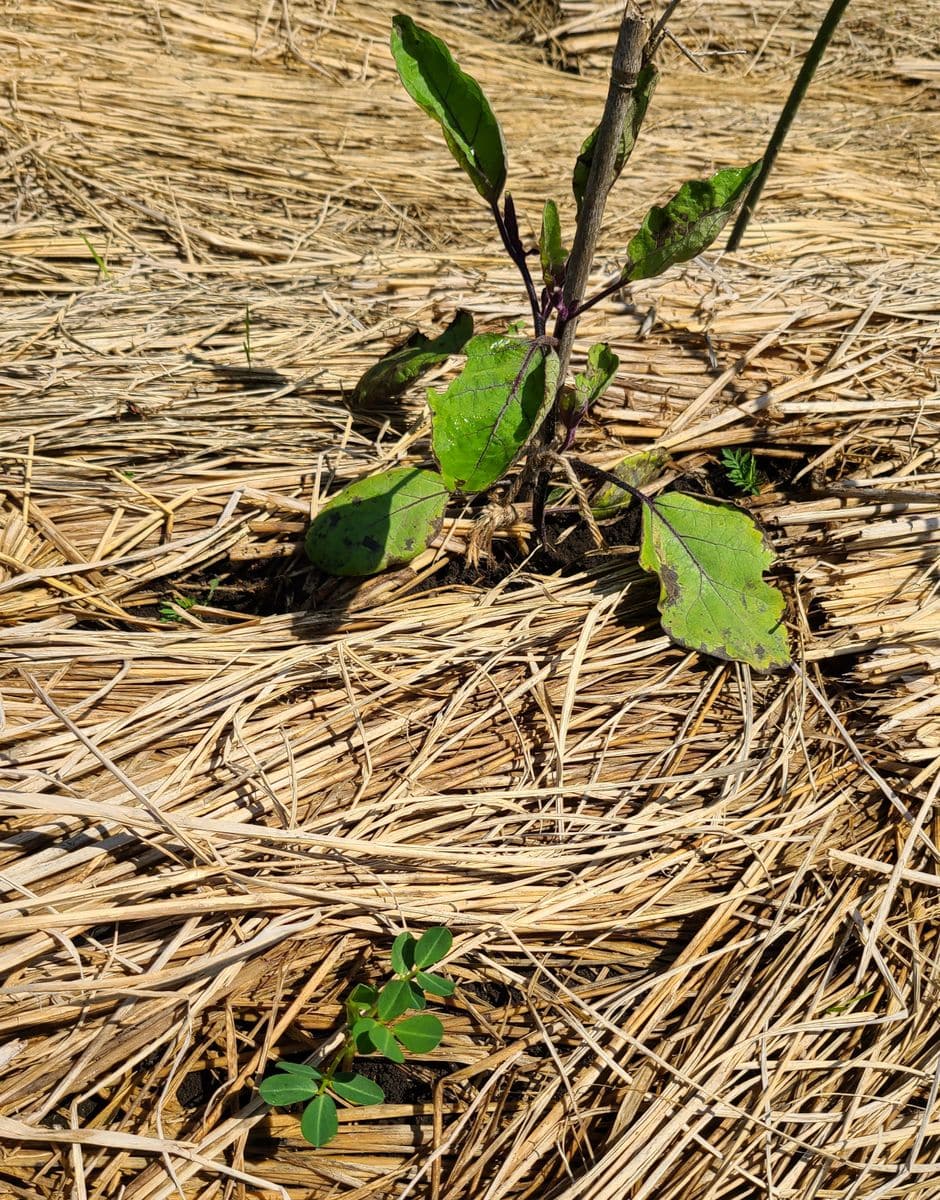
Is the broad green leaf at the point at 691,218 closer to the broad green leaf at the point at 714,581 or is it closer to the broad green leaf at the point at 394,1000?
the broad green leaf at the point at 714,581

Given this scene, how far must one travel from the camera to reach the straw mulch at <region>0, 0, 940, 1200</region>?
3.69 ft

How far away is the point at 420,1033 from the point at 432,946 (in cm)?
10

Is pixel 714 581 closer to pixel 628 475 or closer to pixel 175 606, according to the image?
pixel 628 475

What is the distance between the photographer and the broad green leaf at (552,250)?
141 centimetres

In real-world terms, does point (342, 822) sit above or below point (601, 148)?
below

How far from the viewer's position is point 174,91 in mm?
2744

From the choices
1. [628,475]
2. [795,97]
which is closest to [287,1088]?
[628,475]

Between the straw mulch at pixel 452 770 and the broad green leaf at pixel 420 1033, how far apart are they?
116 millimetres

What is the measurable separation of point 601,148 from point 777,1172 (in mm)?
1417

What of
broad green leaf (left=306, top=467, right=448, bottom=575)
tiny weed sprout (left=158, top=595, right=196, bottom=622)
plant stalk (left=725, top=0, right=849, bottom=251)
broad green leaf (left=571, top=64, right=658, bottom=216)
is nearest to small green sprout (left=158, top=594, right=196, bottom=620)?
tiny weed sprout (left=158, top=595, right=196, bottom=622)

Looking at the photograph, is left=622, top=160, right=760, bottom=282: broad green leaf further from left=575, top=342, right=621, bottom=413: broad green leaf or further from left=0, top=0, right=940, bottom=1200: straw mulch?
left=0, top=0, right=940, bottom=1200: straw mulch

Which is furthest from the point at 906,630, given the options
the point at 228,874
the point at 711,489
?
the point at 228,874

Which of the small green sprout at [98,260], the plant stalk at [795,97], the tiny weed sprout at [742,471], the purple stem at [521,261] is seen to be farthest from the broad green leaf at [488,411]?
the small green sprout at [98,260]

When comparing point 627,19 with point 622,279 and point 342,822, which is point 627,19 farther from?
point 342,822
